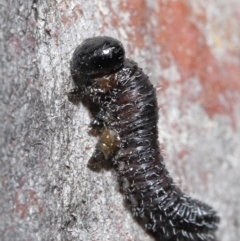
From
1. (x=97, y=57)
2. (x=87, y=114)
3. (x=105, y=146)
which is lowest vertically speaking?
(x=105, y=146)

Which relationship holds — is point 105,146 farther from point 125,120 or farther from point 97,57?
point 97,57

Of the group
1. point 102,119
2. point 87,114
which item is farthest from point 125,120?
point 87,114

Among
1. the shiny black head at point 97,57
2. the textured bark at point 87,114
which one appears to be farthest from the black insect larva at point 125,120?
the textured bark at point 87,114

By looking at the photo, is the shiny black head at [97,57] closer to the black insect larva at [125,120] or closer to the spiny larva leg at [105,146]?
the black insect larva at [125,120]

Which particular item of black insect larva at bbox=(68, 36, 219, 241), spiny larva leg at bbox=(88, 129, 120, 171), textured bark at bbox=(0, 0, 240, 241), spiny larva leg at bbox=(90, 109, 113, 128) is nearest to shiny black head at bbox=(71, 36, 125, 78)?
black insect larva at bbox=(68, 36, 219, 241)

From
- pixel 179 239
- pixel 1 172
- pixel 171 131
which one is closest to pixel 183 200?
pixel 179 239

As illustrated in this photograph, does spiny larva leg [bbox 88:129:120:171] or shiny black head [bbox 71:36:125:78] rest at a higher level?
shiny black head [bbox 71:36:125:78]

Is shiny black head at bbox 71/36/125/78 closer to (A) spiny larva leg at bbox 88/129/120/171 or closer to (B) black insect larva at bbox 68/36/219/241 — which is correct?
(B) black insect larva at bbox 68/36/219/241
